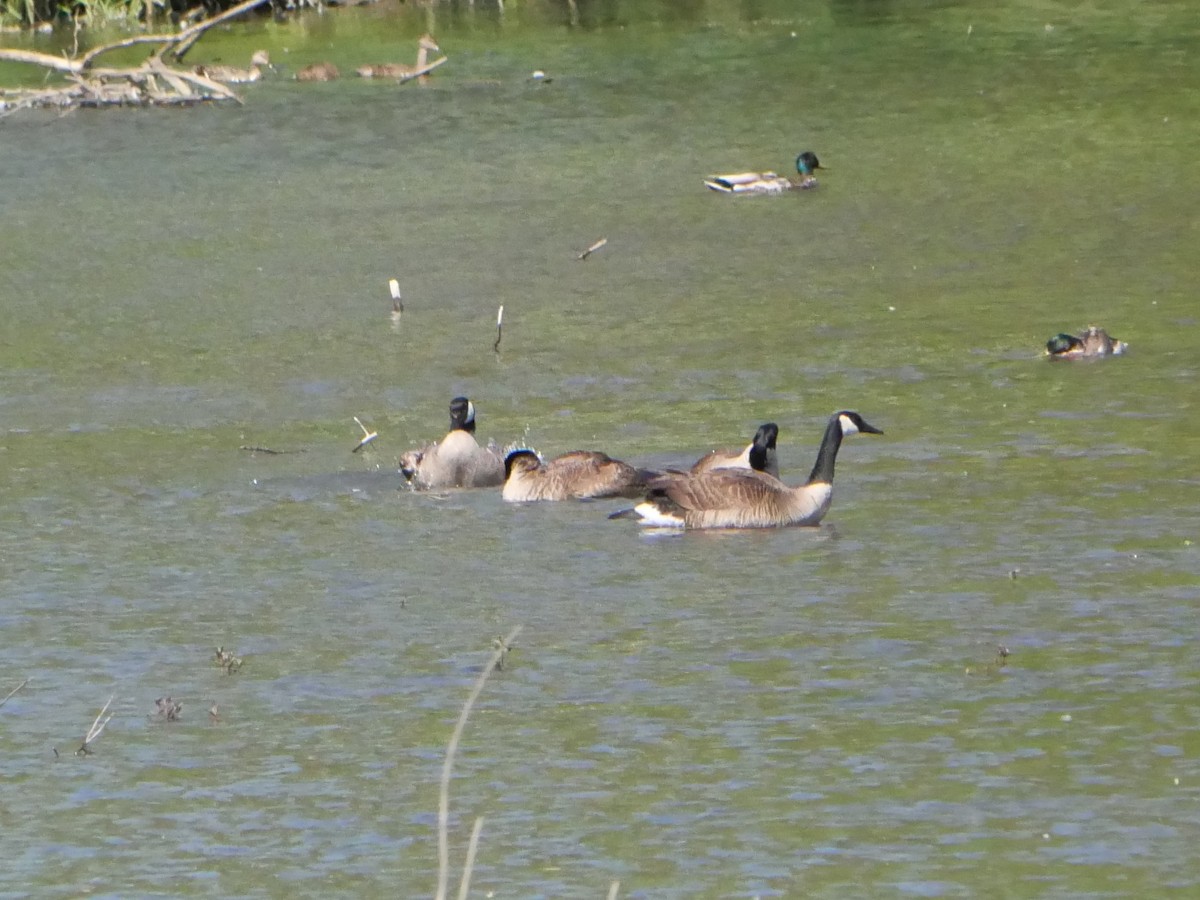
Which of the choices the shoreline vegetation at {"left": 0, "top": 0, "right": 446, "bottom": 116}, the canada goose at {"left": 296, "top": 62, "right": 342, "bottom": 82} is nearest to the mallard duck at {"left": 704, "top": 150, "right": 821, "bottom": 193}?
the shoreline vegetation at {"left": 0, "top": 0, "right": 446, "bottom": 116}

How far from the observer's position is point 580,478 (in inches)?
484

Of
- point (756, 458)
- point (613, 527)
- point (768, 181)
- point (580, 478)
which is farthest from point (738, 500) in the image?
point (768, 181)

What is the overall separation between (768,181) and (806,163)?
75cm

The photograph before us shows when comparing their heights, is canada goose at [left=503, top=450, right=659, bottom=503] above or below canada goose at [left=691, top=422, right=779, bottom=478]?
below

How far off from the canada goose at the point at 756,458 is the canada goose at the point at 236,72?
951 inches

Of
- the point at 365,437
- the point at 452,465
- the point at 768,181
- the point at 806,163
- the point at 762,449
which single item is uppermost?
the point at 762,449

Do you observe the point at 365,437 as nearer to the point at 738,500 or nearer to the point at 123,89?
the point at 738,500

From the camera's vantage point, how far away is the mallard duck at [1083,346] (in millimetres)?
15102

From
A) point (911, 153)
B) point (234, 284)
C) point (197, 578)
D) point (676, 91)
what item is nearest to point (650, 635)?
point (197, 578)

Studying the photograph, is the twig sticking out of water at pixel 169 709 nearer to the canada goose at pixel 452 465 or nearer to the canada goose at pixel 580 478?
the canada goose at pixel 580 478

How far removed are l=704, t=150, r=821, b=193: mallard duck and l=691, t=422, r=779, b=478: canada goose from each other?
11.4 metres

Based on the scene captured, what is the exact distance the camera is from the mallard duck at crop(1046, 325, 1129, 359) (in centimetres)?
1510

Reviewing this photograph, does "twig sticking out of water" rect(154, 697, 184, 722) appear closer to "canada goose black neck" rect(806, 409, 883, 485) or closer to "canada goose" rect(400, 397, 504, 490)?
"canada goose black neck" rect(806, 409, 883, 485)

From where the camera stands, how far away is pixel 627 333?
1712 cm
